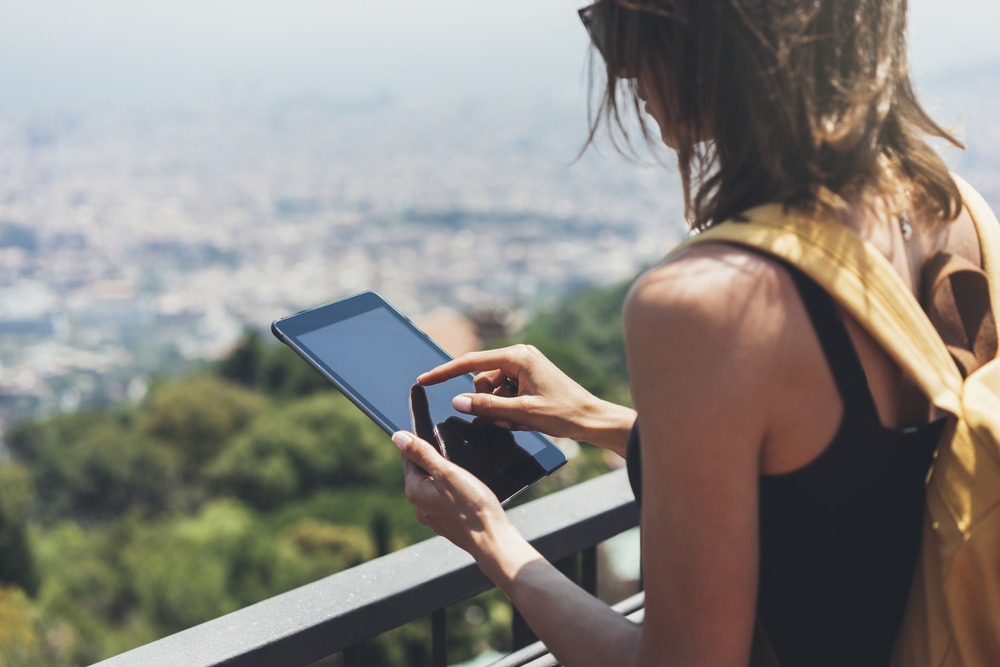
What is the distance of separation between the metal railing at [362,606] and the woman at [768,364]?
1.59 feet

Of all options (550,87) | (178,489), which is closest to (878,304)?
(178,489)

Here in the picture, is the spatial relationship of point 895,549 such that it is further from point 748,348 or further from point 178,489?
point 178,489

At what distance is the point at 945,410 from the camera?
0.71m

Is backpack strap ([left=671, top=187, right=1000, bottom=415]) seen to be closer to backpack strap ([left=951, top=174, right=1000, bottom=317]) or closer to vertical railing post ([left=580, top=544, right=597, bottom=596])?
backpack strap ([left=951, top=174, right=1000, bottom=317])

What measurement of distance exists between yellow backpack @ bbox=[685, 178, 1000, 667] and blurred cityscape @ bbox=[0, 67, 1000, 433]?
40493 millimetres

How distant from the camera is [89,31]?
10756cm

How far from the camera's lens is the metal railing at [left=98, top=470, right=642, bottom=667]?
115 centimetres

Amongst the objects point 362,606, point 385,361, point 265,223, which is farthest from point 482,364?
point 265,223

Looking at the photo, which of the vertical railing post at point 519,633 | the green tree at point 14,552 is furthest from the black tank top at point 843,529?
the green tree at point 14,552

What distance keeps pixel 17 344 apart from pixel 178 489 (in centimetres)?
4216

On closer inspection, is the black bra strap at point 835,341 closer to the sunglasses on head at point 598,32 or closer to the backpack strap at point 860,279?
the backpack strap at point 860,279

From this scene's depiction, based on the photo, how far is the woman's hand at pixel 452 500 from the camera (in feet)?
→ 3.06

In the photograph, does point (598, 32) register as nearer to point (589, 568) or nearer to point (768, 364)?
point (768, 364)

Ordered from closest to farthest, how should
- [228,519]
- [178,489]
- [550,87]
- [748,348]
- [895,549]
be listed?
[748,348] → [895,549] → [228,519] → [178,489] → [550,87]
